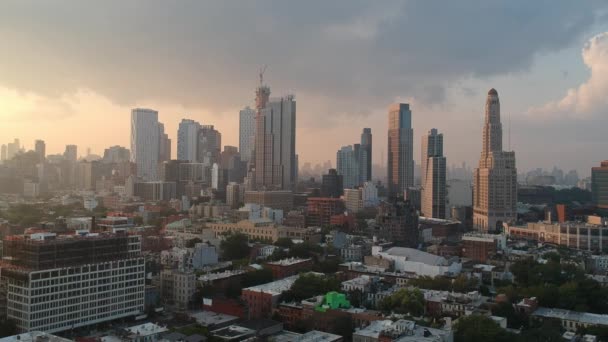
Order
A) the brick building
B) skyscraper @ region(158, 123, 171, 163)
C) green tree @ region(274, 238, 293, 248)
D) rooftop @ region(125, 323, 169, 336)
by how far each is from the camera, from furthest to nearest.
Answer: skyscraper @ region(158, 123, 171, 163), the brick building, green tree @ region(274, 238, 293, 248), rooftop @ region(125, 323, 169, 336)

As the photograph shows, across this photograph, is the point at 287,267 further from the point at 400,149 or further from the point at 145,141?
the point at 145,141

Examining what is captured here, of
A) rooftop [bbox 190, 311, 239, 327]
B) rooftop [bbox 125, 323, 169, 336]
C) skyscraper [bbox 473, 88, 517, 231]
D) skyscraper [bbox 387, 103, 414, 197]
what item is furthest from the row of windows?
skyscraper [bbox 387, 103, 414, 197]

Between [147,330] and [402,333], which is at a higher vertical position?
[402,333]

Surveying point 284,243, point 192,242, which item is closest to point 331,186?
point 284,243

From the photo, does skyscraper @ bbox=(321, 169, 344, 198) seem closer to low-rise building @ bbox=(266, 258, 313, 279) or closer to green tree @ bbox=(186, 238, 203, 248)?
green tree @ bbox=(186, 238, 203, 248)

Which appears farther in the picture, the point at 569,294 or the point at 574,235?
the point at 574,235

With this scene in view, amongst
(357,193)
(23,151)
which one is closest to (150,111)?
(23,151)
